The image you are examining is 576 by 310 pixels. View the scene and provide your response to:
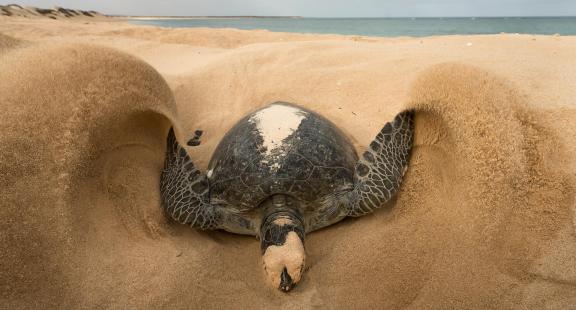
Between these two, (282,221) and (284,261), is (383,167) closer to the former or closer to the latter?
(282,221)

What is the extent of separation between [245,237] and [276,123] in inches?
29.7

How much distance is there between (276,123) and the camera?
7.02 feet

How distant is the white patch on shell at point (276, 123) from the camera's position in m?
2.02

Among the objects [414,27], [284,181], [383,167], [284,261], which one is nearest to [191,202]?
[284,181]

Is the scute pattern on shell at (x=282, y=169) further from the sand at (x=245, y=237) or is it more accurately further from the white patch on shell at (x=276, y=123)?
the sand at (x=245, y=237)

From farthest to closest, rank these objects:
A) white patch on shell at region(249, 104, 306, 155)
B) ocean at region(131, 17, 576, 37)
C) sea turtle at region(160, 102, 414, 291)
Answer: ocean at region(131, 17, 576, 37)
white patch on shell at region(249, 104, 306, 155)
sea turtle at region(160, 102, 414, 291)

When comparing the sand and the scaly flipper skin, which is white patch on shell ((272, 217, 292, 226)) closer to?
the sand

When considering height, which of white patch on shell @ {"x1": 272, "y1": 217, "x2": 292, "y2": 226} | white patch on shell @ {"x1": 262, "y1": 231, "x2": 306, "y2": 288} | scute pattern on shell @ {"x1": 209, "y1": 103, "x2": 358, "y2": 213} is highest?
scute pattern on shell @ {"x1": 209, "y1": 103, "x2": 358, "y2": 213}

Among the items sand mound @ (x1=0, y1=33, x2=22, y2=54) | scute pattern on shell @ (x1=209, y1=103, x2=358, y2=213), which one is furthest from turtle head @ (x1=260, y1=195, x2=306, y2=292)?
sand mound @ (x1=0, y1=33, x2=22, y2=54)

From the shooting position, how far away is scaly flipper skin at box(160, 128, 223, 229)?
1.87m

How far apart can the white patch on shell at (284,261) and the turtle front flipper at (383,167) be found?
498mm

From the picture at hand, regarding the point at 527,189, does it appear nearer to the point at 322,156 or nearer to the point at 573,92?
the point at 322,156

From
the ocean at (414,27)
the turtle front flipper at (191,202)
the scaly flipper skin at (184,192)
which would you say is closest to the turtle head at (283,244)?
the turtle front flipper at (191,202)

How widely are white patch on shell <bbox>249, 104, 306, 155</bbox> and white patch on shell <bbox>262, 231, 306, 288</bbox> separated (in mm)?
607
